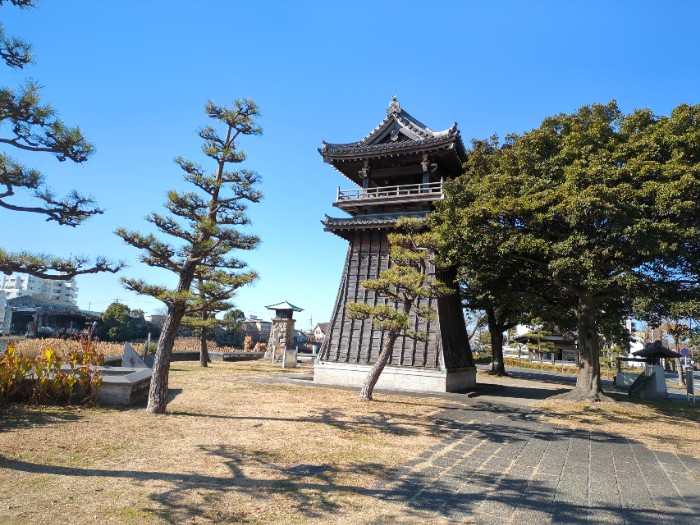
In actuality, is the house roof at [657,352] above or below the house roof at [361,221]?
below

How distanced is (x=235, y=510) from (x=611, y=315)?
665 inches

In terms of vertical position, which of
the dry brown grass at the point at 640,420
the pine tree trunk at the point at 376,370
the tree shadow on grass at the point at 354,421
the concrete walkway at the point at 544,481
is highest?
the pine tree trunk at the point at 376,370

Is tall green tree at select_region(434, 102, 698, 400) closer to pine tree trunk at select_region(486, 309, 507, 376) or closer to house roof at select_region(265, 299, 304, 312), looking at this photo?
pine tree trunk at select_region(486, 309, 507, 376)

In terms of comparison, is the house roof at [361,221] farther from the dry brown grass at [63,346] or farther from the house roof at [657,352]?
the house roof at [657,352]

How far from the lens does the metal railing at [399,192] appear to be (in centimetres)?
1650

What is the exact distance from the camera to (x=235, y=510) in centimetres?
428

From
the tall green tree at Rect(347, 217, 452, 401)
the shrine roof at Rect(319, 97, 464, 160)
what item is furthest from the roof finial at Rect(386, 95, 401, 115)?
the tall green tree at Rect(347, 217, 452, 401)

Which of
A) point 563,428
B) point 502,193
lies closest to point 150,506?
point 563,428

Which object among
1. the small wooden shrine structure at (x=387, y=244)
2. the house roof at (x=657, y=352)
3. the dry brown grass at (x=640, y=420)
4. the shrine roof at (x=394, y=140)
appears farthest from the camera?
the house roof at (x=657, y=352)

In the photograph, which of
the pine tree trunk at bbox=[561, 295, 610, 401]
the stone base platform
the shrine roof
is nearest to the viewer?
the pine tree trunk at bbox=[561, 295, 610, 401]

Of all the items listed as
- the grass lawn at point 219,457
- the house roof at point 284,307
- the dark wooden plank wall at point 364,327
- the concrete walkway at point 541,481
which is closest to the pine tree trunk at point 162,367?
the grass lawn at point 219,457

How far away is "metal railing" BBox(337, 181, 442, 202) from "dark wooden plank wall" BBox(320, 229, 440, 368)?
5.19 ft

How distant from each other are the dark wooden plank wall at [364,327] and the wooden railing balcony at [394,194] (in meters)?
1.38

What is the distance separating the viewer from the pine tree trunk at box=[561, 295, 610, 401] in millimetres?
14648
